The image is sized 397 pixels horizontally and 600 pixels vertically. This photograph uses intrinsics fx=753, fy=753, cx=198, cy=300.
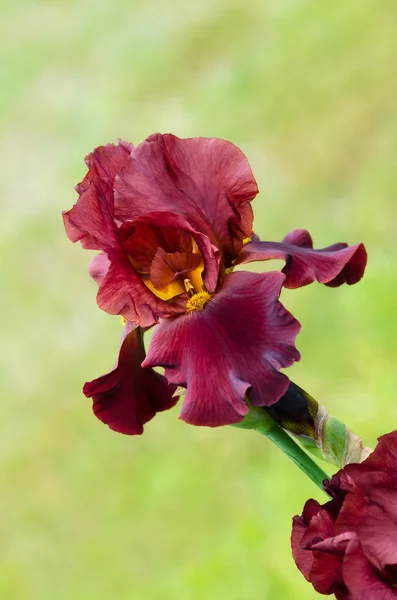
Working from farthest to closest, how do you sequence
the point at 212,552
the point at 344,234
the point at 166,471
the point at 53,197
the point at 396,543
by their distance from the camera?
the point at 53,197 < the point at 344,234 < the point at 166,471 < the point at 212,552 < the point at 396,543

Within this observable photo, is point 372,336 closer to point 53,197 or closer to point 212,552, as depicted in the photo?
point 212,552

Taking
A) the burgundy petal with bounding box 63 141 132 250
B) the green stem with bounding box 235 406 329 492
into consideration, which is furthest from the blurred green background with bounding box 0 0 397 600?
the burgundy petal with bounding box 63 141 132 250

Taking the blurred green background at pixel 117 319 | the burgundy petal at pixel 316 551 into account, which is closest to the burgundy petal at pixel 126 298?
the burgundy petal at pixel 316 551

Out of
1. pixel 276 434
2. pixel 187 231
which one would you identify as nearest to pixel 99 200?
pixel 187 231

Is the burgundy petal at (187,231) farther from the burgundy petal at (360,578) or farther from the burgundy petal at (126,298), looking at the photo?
the burgundy petal at (360,578)

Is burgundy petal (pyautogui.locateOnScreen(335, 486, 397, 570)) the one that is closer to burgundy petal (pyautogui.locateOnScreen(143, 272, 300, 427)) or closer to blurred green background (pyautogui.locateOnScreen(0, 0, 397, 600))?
burgundy petal (pyautogui.locateOnScreen(143, 272, 300, 427))

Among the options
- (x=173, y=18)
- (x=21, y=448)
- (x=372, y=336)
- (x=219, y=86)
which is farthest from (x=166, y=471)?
(x=173, y=18)
